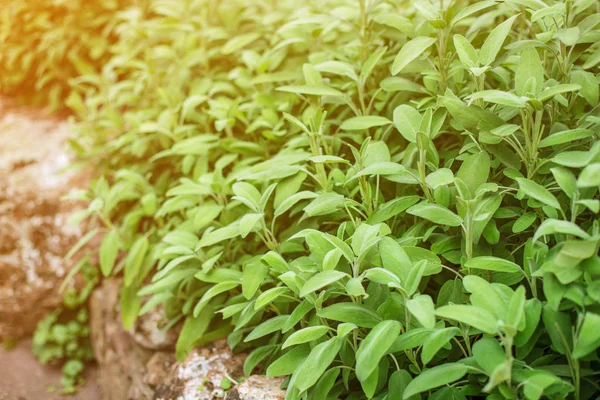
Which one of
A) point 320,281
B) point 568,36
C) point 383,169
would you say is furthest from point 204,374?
point 568,36

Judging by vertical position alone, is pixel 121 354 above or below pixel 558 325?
below

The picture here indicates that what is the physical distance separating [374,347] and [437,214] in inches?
18.5

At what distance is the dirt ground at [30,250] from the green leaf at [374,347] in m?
2.53

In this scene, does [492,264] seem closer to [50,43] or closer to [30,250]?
[30,250]

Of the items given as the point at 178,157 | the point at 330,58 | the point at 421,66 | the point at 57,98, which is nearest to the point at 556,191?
the point at 421,66

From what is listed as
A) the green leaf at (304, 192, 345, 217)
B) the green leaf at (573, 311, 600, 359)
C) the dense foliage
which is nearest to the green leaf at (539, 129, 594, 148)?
the green leaf at (573, 311, 600, 359)

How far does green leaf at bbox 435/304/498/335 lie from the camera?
132 cm

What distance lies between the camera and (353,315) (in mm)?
1640

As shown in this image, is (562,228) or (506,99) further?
(506,99)

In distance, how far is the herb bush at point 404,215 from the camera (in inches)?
56.6

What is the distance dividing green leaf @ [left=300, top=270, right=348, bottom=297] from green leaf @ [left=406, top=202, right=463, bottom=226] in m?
0.33

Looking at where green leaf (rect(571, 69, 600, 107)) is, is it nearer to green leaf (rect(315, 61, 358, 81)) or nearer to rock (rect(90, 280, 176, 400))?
green leaf (rect(315, 61, 358, 81))

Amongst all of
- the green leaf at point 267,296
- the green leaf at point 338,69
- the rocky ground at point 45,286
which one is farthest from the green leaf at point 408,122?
the rocky ground at point 45,286

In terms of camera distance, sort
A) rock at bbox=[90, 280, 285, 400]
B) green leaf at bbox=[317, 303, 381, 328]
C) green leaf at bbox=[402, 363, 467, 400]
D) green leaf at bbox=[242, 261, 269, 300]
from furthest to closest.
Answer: rock at bbox=[90, 280, 285, 400] < green leaf at bbox=[242, 261, 269, 300] < green leaf at bbox=[317, 303, 381, 328] < green leaf at bbox=[402, 363, 467, 400]
